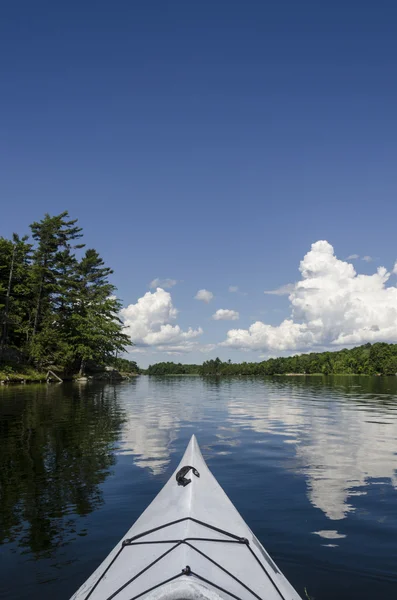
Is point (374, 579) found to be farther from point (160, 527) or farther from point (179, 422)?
point (179, 422)

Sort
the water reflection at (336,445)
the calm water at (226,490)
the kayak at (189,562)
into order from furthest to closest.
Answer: the water reflection at (336,445), the calm water at (226,490), the kayak at (189,562)

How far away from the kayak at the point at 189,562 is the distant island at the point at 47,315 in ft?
158

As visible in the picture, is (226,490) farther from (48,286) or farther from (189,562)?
(48,286)

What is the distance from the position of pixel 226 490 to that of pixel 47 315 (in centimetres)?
5720

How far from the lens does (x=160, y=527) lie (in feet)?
16.0

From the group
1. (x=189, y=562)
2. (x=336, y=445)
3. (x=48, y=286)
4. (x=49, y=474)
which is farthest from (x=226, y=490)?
(x=48, y=286)

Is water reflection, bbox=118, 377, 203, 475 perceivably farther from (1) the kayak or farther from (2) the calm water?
(1) the kayak

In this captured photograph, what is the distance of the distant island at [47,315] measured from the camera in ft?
178

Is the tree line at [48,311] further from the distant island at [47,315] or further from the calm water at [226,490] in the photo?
the calm water at [226,490]

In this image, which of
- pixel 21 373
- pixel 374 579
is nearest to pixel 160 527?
pixel 374 579

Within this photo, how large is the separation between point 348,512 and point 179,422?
14280 millimetres

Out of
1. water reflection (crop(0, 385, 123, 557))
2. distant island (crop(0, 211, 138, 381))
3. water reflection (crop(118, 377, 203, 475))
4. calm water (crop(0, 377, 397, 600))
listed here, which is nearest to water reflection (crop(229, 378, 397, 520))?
calm water (crop(0, 377, 397, 600))

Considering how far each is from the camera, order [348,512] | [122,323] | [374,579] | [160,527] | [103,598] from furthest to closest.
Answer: [122,323] → [348,512] → [374,579] → [160,527] → [103,598]

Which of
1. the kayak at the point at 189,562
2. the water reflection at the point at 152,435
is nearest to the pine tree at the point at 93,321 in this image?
the water reflection at the point at 152,435
